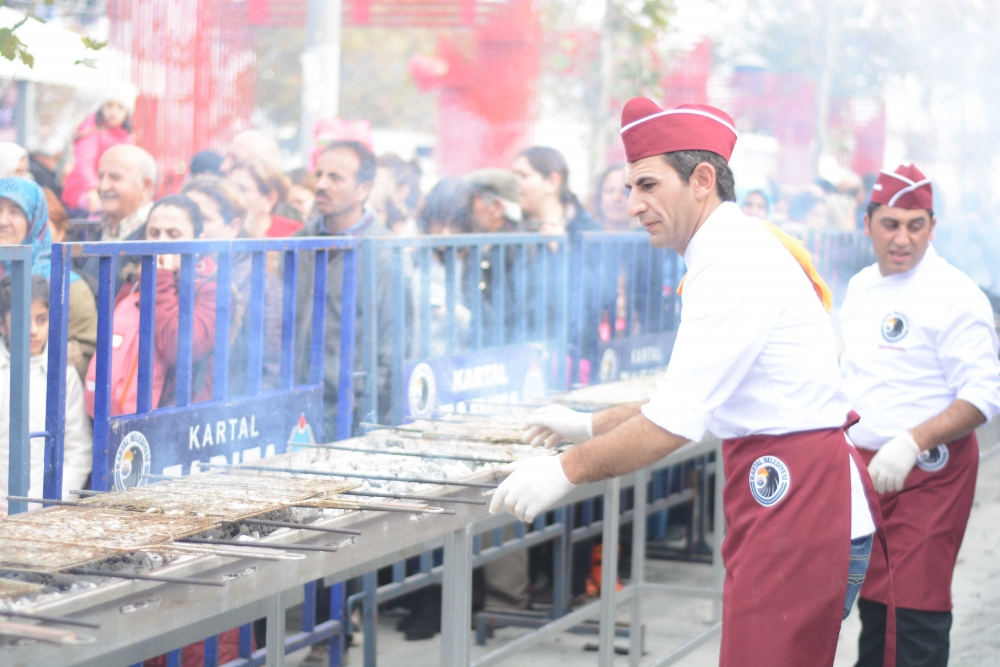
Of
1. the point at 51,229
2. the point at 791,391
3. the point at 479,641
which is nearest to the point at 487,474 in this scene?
the point at 791,391

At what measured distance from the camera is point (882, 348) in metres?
3.73

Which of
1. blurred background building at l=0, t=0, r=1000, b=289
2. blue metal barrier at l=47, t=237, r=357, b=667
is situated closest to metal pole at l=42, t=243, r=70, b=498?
blue metal barrier at l=47, t=237, r=357, b=667

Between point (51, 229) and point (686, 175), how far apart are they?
118 inches

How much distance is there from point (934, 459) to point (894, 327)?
17.6 inches

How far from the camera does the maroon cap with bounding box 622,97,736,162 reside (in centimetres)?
235

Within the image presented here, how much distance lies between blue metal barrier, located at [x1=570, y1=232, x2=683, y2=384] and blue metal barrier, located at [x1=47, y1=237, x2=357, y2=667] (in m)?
1.72

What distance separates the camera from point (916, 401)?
3.63 meters

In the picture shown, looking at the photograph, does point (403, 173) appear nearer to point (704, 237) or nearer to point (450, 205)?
point (450, 205)

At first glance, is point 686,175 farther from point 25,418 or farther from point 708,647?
point 708,647

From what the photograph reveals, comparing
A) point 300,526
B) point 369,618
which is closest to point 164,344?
point 369,618

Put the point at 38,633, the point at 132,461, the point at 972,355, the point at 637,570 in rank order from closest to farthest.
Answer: the point at 38,633 → the point at 132,461 → the point at 972,355 → the point at 637,570

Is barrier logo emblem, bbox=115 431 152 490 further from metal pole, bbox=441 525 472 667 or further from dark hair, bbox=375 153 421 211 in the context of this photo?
dark hair, bbox=375 153 421 211

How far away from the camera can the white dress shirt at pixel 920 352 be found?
3.54 meters

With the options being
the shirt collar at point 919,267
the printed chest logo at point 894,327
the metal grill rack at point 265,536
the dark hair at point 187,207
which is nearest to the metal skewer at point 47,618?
the metal grill rack at point 265,536
